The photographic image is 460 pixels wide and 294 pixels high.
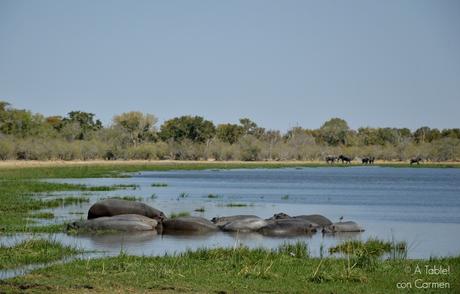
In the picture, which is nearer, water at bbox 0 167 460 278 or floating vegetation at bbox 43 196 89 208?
water at bbox 0 167 460 278

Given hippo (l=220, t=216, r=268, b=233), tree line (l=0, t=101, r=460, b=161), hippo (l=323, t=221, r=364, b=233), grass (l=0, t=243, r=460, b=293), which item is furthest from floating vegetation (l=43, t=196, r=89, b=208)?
tree line (l=0, t=101, r=460, b=161)

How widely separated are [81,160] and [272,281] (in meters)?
80.2

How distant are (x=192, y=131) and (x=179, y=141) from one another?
3.21m

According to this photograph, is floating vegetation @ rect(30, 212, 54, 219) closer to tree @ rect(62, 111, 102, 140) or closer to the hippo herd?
the hippo herd

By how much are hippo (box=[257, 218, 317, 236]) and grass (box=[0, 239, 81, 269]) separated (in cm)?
721

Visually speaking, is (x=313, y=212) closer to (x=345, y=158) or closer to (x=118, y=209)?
(x=118, y=209)

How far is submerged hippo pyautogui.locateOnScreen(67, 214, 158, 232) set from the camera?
2211 cm

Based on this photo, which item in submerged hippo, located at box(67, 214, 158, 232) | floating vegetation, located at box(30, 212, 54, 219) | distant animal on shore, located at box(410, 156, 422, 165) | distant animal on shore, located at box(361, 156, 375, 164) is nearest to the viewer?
submerged hippo, located at box(67, 214, 158, 232)

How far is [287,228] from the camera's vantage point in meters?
22.8

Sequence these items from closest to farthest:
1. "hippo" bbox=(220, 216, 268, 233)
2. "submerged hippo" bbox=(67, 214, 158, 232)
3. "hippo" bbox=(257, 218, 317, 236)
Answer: "submerged hippo" bbox=(67, 214, 158, 232)
"hippo" bbox=(257, 218, 317, 236)
"hippo" bbox=(220, 216, 268, 233)

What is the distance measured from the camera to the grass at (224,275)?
41.8ft

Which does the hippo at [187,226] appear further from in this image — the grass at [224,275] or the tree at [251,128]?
the tree at [251,128]

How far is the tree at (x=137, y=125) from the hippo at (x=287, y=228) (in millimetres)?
91794

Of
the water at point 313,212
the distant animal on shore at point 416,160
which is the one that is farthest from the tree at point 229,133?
the water at point 313,212
